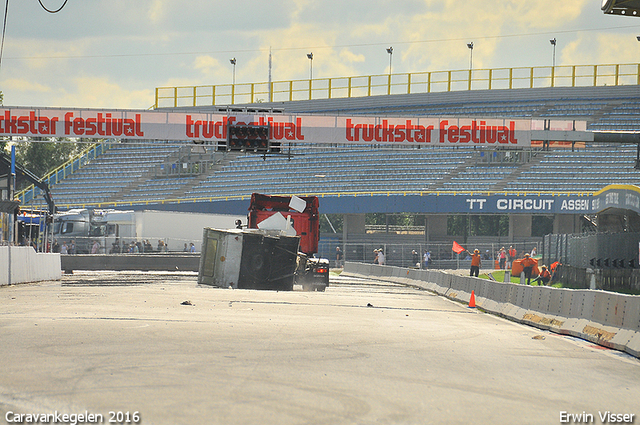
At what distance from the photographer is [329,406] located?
619 cm

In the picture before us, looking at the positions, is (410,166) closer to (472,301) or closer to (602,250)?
(602,250)

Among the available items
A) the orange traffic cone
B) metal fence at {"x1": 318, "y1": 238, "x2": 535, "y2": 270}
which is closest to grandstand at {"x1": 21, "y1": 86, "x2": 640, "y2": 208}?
metal fence at {"x1": 318, "y1": 238, "x2": 535, "y2": 270}

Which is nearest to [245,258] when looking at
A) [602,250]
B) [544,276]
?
[602,250]

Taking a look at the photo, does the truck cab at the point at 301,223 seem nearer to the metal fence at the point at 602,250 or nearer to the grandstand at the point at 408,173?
the metal fence at the point at 602,250

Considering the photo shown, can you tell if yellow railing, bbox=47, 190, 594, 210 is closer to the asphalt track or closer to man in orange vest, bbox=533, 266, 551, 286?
man in orange vest, bbox=533, 266, 551, 286

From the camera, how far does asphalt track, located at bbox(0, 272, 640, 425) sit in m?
6.04

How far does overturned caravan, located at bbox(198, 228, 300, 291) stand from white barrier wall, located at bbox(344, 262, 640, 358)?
5.44 metres

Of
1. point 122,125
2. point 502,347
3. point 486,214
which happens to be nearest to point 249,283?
point 122,125

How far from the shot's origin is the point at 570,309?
13.6 meters

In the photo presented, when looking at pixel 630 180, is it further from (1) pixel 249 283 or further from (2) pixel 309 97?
(1) pixel 249 283

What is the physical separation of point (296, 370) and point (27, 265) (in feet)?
61.0

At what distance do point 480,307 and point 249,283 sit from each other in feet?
22.0

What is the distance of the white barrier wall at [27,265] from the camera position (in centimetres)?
2195

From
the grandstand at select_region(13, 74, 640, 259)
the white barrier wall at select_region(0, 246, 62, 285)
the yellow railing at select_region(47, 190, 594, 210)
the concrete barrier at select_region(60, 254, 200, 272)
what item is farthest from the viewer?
the grandstand at select_region(13, 74, 640, 259)
